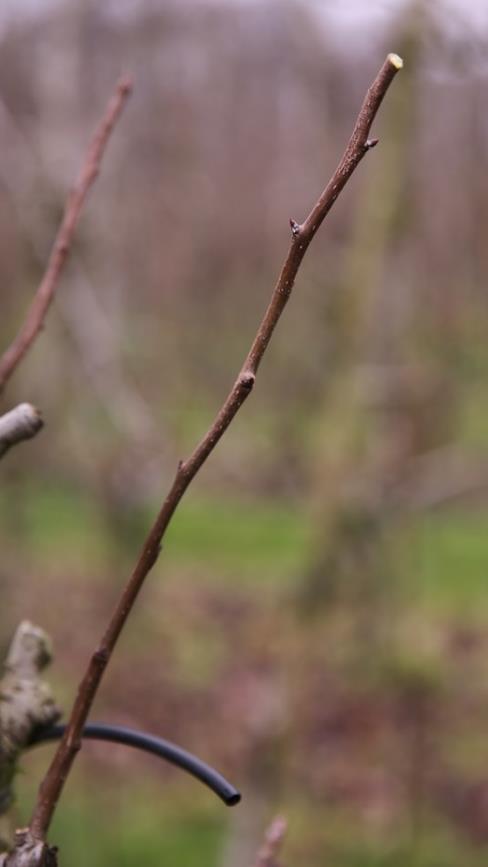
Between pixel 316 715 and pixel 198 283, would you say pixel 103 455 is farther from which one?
pixel 198 283

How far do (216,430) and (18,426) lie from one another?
0.56ft

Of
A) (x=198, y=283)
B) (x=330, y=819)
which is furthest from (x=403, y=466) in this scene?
(x=198, y=283)

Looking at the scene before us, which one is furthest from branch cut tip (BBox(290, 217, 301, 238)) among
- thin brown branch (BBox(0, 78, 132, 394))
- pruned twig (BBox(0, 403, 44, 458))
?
thin brown branch (BBox(0, 78, 132, 394))

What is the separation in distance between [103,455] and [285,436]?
7.49ft

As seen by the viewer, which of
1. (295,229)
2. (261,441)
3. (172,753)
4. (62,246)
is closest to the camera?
(295,229)

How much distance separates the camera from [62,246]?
89cm

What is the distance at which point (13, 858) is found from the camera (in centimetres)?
54

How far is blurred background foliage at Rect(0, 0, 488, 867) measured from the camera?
312 cm

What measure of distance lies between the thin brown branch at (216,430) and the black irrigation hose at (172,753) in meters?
0.07

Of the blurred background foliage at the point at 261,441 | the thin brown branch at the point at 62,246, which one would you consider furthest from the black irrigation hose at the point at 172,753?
the blurred background foliage at the point at 261,441

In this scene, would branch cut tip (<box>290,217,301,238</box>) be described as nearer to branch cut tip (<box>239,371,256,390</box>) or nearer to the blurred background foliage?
branch cut tip (<box>239,371,256,390</box>)

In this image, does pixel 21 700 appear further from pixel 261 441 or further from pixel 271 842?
pixel 261 441

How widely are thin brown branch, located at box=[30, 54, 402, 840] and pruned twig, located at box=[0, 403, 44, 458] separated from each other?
136mm

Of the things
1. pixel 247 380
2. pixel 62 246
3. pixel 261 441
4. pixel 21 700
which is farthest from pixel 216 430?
pixel 261 441
